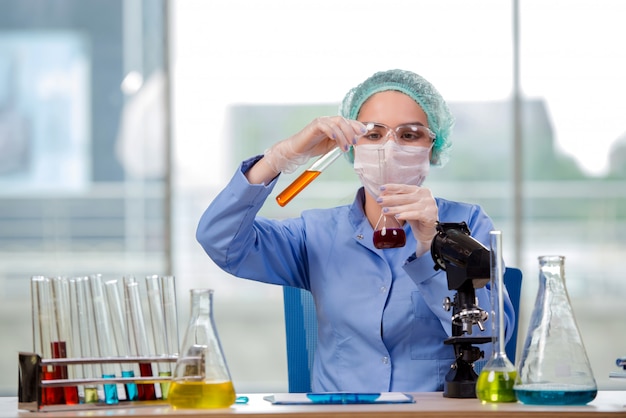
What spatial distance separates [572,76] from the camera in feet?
15.0

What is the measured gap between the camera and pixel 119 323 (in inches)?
62.6

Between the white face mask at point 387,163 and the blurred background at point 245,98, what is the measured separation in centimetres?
251

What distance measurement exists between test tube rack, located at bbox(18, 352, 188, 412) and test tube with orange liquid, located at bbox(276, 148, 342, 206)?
0.51m

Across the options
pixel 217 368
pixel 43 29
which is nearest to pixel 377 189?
pixel 217 368

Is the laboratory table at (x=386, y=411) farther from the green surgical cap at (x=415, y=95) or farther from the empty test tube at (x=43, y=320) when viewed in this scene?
the green surgical cap at (x=415, y=95)

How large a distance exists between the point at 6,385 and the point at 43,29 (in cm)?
176

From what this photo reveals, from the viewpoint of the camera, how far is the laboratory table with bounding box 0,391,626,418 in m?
1.39

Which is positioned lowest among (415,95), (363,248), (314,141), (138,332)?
(138,332)

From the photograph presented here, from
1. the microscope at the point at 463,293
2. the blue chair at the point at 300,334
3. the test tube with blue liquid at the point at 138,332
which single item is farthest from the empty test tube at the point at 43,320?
the blue chair at the point at 300,334

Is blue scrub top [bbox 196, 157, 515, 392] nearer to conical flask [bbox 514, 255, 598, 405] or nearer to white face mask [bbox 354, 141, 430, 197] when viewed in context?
white face mask [bbox 354, 141, 430, 197]

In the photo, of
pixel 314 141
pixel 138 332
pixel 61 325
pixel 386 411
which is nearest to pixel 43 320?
pixel 61 325

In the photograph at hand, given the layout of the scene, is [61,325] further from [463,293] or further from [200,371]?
[463,293]

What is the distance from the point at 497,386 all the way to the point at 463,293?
207mm

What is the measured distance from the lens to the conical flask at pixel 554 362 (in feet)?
4.83
